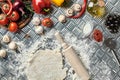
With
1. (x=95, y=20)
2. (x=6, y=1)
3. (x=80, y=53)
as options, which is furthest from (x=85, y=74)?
(x=6, y=1)

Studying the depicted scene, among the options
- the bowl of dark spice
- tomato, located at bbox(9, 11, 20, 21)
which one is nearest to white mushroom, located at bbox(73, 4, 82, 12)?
the bowl of dark spice

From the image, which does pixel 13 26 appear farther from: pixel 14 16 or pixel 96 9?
pixel 96 9

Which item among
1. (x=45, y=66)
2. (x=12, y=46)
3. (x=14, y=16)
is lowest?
(x=45, y=66)

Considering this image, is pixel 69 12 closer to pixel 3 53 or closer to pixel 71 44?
pixel 71 44

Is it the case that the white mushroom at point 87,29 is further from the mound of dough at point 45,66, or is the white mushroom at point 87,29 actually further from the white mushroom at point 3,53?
the white mushroom at point 3,53

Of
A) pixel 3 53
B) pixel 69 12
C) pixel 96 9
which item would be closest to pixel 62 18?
pixel 69 12

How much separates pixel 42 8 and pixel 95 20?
0.76 feet

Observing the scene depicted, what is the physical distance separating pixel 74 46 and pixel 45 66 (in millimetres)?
146

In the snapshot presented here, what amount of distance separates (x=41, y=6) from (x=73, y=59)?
0.25 m

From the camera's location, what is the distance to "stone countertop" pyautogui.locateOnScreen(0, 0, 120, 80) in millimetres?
2090

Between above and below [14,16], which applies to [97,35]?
below

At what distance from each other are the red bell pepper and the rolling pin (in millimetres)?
107

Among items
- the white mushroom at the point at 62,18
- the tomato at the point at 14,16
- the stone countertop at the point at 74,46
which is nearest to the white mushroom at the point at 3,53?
the stone countertop at the point at 74,46

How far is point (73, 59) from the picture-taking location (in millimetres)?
2076
